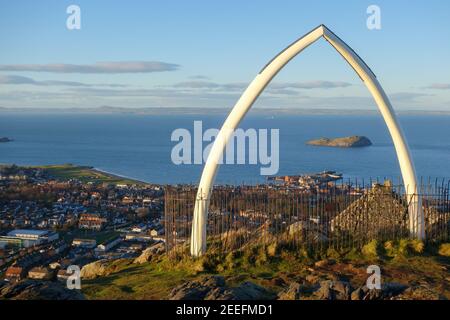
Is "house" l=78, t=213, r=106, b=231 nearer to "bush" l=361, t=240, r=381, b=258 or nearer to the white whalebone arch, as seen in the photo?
the white whalebone arch

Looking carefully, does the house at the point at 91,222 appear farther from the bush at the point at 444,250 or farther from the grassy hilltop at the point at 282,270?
the bush at the point at 444,250

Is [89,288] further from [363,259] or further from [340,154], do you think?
[340,154]

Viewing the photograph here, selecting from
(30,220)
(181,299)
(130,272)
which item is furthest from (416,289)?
(30,220)

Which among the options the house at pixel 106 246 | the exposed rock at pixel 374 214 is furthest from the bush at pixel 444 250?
the house at pixel 106 246

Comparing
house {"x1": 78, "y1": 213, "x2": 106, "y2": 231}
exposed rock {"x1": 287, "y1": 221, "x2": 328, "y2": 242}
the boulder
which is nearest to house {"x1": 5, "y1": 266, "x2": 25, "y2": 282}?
exposed rock {"x1": 287, "y1": 221, "x2": 328, "y2": 242}
